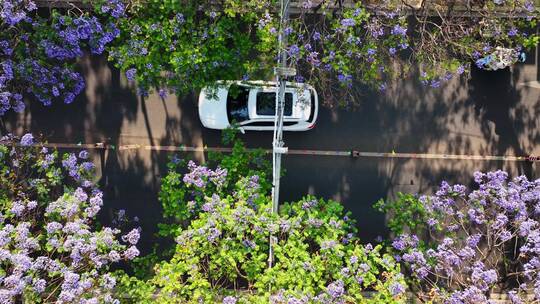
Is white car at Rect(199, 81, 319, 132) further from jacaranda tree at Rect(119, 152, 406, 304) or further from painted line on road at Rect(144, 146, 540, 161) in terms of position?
jacaranda tree at Rect(119, 152, 406, 304)

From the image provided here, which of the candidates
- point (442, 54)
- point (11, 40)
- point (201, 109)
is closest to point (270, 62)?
Answer: point (201, 109)

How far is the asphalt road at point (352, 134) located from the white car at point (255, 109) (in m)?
0.55

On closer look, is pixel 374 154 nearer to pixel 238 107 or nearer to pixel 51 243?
pixel 238 107

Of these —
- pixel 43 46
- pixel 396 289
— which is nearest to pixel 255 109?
pixel 43 46

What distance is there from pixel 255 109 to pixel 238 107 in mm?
514

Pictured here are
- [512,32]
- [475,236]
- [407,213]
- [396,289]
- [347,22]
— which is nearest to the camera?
[396,289]

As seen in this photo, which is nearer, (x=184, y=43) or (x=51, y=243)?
(x=51, y=243)

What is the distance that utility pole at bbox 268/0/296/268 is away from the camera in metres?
9.53

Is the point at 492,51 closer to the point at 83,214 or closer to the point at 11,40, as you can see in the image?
the point at 83,214

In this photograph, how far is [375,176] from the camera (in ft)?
44.4

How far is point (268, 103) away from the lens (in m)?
12.6

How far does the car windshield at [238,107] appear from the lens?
498 inches

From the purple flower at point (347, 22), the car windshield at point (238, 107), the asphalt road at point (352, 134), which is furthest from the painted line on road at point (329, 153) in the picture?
the purple flower at point (347, 22)

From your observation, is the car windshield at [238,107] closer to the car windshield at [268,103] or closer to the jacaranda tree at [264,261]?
the car windshield at [268,103]
